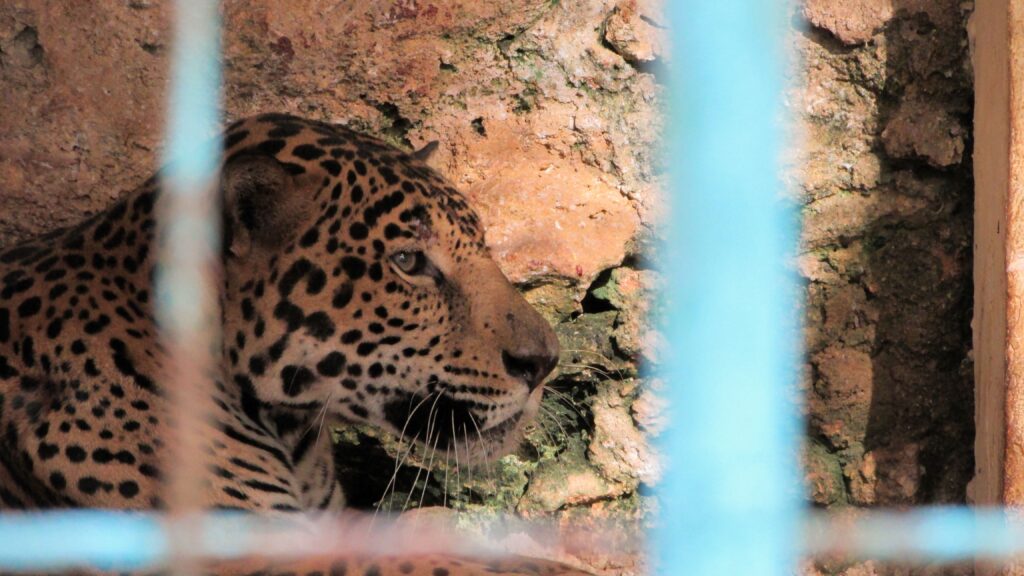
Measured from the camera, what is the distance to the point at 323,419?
3113 millimetres

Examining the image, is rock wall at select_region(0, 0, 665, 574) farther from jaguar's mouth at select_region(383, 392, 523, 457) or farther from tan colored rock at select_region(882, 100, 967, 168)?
tan colored rock at select_region(882, 100, 967, 168)

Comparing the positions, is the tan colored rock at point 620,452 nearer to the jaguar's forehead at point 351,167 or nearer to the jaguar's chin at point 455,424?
the jaguar's chin at point 455,424

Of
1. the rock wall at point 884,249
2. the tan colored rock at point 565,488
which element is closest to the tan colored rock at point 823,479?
the rock wall at point 884,249

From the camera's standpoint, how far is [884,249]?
12.4 ft

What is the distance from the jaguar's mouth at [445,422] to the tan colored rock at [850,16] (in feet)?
4.59

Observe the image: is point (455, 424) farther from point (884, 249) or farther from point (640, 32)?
point (884, 249)

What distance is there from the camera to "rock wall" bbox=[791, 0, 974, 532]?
3.72 metres

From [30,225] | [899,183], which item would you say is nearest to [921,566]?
[899,183]

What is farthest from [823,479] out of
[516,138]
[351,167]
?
[351,167]

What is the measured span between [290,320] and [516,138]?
1.04m

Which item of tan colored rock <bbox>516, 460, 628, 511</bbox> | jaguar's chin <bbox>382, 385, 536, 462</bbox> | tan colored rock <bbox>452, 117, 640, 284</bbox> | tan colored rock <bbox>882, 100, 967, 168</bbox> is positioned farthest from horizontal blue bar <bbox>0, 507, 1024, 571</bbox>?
tan colored rock <bbox>882, 100, 967, 168</bbox>

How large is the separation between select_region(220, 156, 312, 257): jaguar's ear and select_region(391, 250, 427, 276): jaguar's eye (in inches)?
9.1

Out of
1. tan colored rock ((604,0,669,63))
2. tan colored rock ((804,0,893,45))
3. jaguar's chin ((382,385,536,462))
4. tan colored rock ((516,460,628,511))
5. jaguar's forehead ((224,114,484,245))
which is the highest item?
tan colored rock ((804,0,893,45))

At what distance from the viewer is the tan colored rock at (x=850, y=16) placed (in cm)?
371
